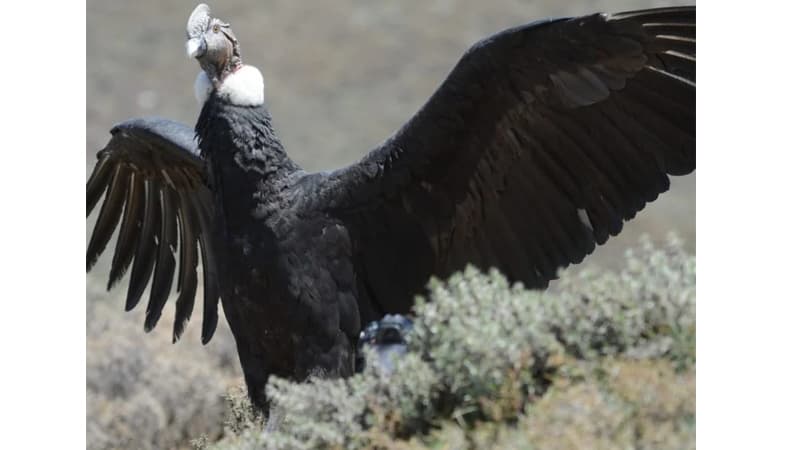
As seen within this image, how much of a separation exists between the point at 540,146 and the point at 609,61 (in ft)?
1.56

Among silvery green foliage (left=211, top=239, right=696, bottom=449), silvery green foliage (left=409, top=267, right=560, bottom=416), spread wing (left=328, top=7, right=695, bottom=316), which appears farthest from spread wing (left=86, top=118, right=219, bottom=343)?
silvery green foliage (left=409, top=267, right=560, bottom=416)

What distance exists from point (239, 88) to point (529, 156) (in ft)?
4.06

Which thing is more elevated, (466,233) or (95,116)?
(95,116)

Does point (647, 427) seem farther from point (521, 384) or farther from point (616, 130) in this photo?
point (616, 130)

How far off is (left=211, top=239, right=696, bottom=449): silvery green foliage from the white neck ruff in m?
1.54

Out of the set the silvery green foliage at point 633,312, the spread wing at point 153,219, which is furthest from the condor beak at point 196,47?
the silvery green foliage at point 633,312

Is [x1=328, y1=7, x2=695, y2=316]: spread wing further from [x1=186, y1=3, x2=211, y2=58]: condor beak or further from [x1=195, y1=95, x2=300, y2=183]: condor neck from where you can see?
[x1=186, y1=3, x2=211, y2=58]: condor beak

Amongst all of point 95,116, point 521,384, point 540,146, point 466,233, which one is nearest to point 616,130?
point 540,146

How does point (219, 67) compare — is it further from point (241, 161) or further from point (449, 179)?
point (449, 179)

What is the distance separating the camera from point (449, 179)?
606 centimetres

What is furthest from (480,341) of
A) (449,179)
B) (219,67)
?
(219,67)

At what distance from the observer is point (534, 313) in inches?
195

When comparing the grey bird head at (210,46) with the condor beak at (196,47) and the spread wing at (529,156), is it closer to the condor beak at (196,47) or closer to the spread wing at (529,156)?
the condor beak at (196,47)

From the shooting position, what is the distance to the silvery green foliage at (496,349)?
4.78 m
